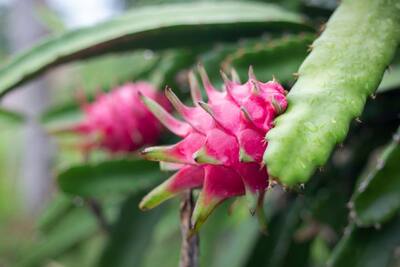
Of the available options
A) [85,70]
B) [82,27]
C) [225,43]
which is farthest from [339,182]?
[85,70]

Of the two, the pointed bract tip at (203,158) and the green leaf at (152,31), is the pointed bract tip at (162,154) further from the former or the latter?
the green leaf at (152,31)

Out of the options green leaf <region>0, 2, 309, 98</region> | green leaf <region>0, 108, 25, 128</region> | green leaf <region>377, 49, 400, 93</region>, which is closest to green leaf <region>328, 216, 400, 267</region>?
green leaf <region>377, 49, 400, 93</region>

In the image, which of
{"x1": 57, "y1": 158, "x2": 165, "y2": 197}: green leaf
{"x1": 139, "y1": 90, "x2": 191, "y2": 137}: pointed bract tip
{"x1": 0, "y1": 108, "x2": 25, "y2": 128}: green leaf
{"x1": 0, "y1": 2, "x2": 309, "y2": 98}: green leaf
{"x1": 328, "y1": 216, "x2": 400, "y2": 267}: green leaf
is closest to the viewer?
{"x1": 139, "y1": 90, "x2": 191, "y2": 137}: pointed bract tip

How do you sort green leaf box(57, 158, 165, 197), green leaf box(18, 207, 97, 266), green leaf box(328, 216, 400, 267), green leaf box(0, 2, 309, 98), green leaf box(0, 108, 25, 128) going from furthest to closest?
green leaf box(18, 207, 97, 266) < green leaf box(0, 108, 25, 128) < green leaf box(57, 158, 165, 197) < green leaf box(0, 2, 309, 98) < green leaf box(328, 216, 400, 267)

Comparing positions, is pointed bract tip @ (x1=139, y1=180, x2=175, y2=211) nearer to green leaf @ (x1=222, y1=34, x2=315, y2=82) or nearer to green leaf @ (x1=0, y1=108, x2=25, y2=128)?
green leaf @ (x1=222, y1=34, x2=315, y2=82)

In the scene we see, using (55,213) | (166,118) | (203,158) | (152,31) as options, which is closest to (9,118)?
(55,213)

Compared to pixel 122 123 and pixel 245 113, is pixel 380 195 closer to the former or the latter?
pixel 245 113

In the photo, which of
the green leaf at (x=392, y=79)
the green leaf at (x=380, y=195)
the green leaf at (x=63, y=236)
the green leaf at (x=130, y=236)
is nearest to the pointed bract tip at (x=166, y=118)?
the green leaf at (x=380, y=195)
